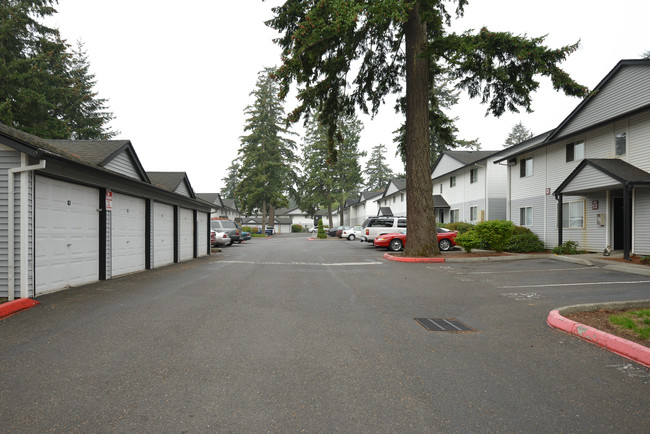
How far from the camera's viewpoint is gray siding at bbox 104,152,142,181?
12894mm

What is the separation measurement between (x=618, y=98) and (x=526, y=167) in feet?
20.0

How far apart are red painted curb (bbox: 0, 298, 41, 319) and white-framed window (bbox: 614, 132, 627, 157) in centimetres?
2051

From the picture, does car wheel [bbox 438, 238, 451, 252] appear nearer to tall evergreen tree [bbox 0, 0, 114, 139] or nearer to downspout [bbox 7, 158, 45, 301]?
downspout [bbox 7, 158, 45, 301]

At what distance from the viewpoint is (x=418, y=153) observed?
1570 centimetres

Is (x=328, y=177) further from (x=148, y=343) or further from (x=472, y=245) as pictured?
(x=148, y=343)

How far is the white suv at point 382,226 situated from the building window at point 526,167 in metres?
→ 7.73

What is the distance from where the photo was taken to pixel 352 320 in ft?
18.8

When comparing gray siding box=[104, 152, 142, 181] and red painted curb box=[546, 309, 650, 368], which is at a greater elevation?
gray siding box=[104, 152, 142, 181]

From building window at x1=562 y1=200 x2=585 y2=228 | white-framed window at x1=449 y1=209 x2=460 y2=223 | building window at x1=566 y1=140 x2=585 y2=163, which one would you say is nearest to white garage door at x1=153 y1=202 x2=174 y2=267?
building window at x1=562 y1=200 x2=585 y2=228

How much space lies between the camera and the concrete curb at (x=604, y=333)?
4.07 m

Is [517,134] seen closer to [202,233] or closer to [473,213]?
[473,213]

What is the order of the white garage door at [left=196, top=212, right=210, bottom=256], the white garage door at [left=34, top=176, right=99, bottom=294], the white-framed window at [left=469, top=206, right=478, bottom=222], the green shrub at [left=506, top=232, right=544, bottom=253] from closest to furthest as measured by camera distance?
the white garage door at [left=34, top=176, right=99, bottom=294] → the green shrub at [left=506, top=232, right=544, bottom=253] → the white garage door at [left=196, top=212, right=210, bottom=256] → the white-framed window at [left=469, top=206, right=478, bottom=222]

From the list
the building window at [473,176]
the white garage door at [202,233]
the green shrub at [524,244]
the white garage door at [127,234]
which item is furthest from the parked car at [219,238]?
the building window at [473,176]

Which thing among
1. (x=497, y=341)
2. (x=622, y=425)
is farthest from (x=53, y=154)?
(x=622, y=425)
